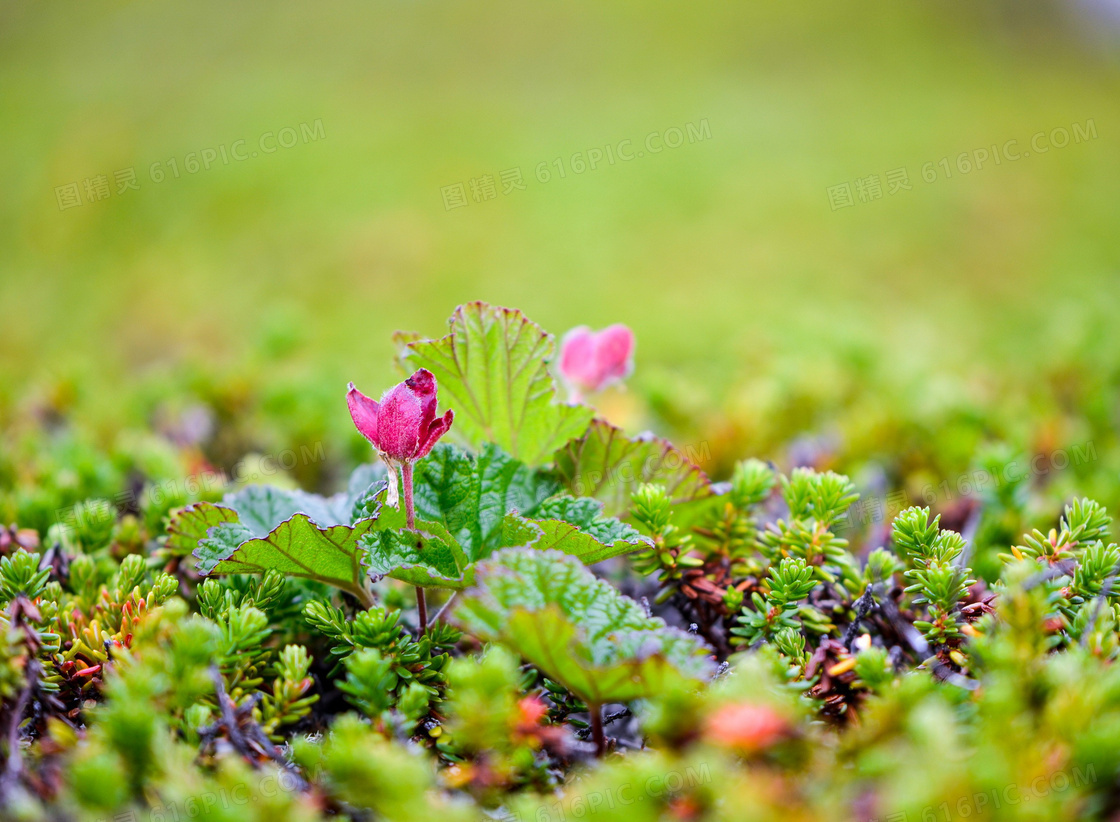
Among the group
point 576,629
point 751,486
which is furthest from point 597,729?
point 751,486

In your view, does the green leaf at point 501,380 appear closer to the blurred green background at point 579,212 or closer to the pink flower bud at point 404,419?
the pink flower bud at point 404,419

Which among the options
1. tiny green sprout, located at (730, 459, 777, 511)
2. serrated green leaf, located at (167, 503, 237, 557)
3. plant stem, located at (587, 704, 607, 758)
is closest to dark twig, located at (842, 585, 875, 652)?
tiny green sprout, located at (730, 459, 777, 511)

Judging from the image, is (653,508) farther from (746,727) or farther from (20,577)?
(20,577)

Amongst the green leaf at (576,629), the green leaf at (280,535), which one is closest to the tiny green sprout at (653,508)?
the green leaf at (576,629)

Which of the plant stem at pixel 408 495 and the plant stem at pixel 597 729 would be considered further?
the plant stem at pixel 408 495

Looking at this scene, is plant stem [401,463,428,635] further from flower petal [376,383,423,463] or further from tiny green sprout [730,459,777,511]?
tiny green sprout [730,459,777,511]
